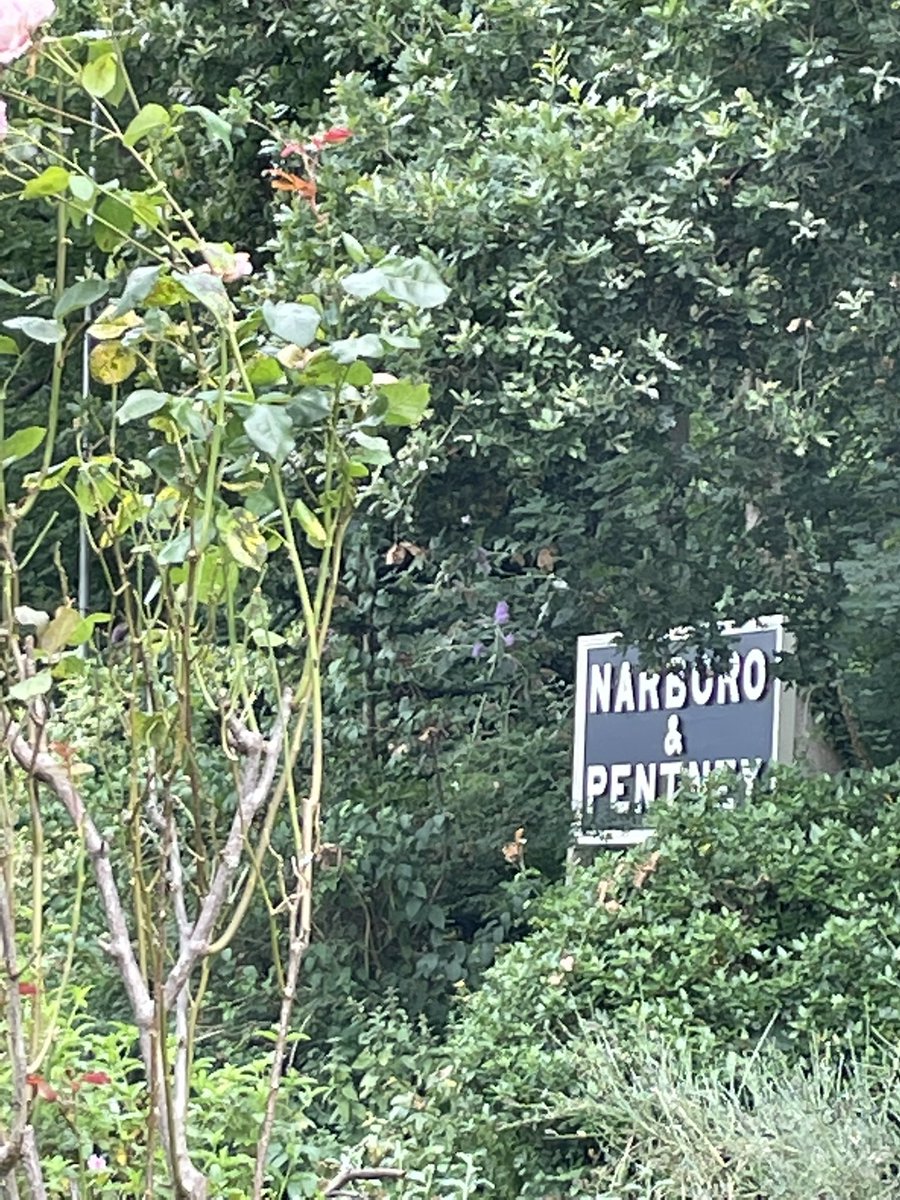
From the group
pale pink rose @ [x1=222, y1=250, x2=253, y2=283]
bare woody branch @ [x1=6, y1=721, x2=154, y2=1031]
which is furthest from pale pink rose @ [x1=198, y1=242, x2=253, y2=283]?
bare woody branch @ [x1=6, y1=721, x2=154, y2=1031]

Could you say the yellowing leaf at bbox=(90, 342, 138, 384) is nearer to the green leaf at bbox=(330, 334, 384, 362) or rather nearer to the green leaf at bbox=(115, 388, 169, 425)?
the green leaf at bbox=(115, 388, 169, 425)

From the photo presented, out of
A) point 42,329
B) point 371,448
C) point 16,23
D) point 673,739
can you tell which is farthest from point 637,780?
point 16,23

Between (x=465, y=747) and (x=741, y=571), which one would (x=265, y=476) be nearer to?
(x=741, y=571)

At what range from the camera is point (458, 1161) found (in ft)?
10.6

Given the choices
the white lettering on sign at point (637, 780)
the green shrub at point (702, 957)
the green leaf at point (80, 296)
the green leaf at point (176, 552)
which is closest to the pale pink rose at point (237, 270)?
the green leaf at point (80, 296)

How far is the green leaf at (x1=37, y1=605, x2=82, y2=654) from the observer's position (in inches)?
59.8

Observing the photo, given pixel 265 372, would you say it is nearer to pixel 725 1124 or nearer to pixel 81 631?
pixel 81 631

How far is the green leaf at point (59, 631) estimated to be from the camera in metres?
1.52

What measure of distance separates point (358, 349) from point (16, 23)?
375mm

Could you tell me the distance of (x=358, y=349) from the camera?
4.59 ft

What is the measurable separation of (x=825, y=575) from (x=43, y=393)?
9.45ft

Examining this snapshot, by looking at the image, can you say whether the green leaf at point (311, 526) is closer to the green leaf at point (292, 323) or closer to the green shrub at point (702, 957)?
→ the green leaf at point (292, 323)

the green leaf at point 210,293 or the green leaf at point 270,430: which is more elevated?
the green leaf at point 210,293

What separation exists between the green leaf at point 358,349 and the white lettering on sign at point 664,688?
296 centimetres
